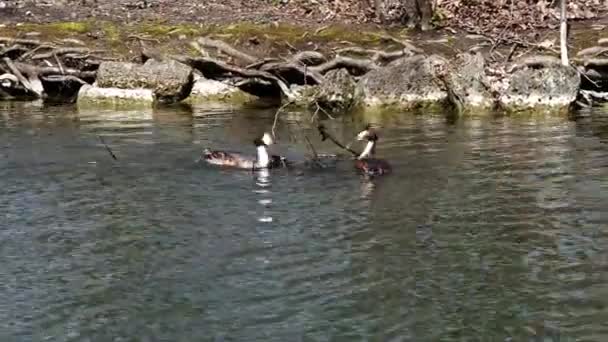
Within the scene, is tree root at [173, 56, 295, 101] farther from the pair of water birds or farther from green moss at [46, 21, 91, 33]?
the pair of water birds

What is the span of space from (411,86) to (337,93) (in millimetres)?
1481

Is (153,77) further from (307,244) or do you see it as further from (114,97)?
(307,244)

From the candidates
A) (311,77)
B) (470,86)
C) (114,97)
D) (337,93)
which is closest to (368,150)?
(470,86)

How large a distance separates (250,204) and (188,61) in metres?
11.7

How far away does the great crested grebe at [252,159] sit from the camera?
14.2m

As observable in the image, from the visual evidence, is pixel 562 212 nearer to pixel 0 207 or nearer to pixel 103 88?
pixel 0 207

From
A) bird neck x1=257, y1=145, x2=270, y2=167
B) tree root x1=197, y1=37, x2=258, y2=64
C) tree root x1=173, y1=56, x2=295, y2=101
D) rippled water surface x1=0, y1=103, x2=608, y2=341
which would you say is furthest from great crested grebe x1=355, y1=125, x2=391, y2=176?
tree root x1=197, y1=37, x2=258, y2=64

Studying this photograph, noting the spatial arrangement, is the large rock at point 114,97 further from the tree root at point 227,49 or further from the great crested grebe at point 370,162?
the great crested grebe at point 370,162

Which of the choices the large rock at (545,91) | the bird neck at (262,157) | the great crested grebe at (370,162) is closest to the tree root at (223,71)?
the large rock at (545,91)

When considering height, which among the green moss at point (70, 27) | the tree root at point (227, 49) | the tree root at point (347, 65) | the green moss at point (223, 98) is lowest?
the green moss at point (223, 98)

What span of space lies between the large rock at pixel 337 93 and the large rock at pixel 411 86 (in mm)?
361

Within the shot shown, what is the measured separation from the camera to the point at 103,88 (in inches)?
890

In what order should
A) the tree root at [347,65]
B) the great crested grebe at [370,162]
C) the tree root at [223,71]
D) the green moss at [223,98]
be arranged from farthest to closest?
the tree root at [223,71], the green moss at [223,98], the tree root at [347,65], the great crested grebe at [370,162]

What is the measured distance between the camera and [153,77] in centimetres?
2252
